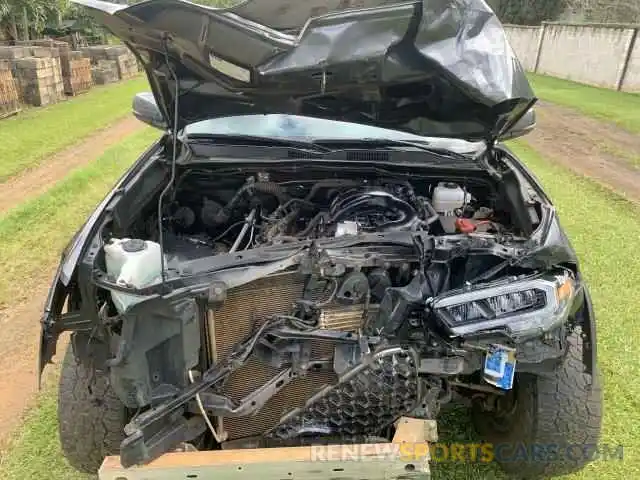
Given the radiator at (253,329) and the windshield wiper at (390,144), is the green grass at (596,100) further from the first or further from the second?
the radiator at (253,329)

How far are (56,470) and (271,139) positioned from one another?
1942mm

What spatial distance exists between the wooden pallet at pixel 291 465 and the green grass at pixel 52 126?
242 inches

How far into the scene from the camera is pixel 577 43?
17219 mm

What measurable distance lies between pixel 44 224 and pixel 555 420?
472 centimetres

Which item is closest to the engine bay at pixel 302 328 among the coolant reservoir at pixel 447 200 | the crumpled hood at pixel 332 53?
the coolant reservoir at pixel 447 200

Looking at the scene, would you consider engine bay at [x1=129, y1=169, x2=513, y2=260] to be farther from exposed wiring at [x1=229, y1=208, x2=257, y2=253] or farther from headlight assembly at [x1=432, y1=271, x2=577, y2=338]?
headlight assembly at [x1=432, y1=271, x2=577, y2=338]

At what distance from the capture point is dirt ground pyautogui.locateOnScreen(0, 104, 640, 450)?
3248 millimetres

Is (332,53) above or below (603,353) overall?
above

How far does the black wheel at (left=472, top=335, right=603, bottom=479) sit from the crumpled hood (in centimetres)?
116

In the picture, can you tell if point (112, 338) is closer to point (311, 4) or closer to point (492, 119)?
point (311, 4)

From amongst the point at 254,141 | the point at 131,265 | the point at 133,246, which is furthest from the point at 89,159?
the point at 131,265

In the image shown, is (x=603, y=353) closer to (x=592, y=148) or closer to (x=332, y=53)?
(x=332, y=53)

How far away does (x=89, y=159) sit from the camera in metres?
8.06

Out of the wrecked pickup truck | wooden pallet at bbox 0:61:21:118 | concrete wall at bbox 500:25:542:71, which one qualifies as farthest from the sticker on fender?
concrete wall at bbox 500:25:542:71
